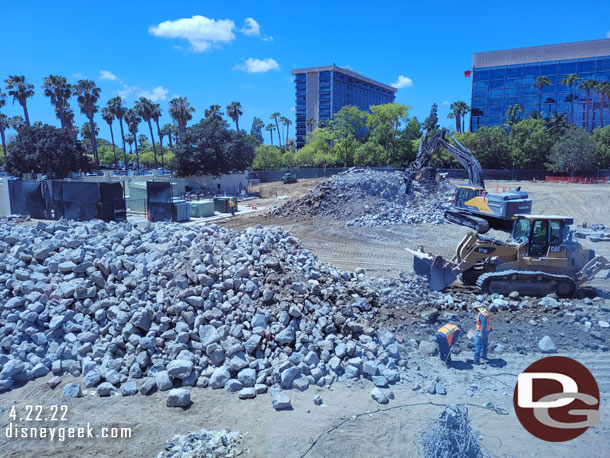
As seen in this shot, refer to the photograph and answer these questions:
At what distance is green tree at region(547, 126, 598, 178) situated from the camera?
146ft

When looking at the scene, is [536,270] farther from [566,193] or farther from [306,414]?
[566,193]

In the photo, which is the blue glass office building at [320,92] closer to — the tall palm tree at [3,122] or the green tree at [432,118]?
the tall palm tree at [3,122]

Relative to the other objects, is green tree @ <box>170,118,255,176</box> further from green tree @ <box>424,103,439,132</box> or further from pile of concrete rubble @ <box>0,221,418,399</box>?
pile of concrete rubble @ <box>0,221,418,399</box>

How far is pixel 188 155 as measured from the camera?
123 feet

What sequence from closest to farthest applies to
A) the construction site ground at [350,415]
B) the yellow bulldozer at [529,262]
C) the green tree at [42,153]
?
1. the construction site ground at [350,415]
2. the yellow bulldozer at [529,262]
3. the green tree at [42,153]

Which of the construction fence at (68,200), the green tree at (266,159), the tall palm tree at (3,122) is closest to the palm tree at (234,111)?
the green tree at (266,159)

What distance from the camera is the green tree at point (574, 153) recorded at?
4444 centimetres

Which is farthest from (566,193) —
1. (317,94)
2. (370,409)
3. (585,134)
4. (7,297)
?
(317,94)

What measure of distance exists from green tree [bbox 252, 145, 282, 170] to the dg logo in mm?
55290

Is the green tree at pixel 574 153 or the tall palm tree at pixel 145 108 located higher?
the tall palm tree at pixel 145 108

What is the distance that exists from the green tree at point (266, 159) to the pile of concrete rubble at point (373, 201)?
112ft

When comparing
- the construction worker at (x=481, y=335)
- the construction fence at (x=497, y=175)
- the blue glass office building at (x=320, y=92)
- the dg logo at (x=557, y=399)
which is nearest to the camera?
the dg logo at (x=557, y=399)

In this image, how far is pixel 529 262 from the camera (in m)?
11.1

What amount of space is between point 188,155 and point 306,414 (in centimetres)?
3410
